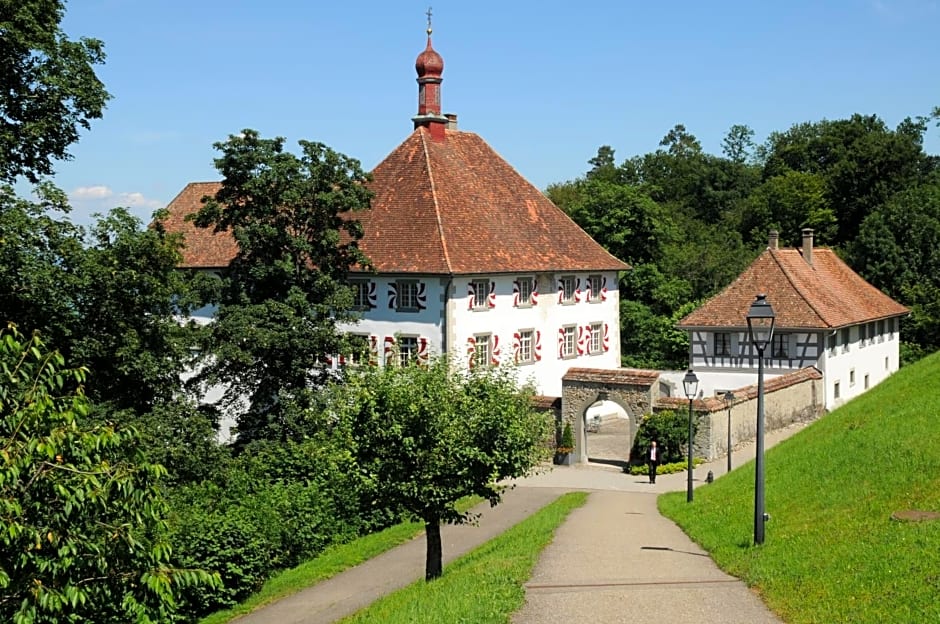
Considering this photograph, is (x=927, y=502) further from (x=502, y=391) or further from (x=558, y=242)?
(x=558, y=242)

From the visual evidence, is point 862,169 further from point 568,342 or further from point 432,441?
point 432,441

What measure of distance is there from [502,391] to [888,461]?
21.2 ft

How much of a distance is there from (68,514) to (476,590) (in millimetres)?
5780

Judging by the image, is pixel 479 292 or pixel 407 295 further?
pixel 479 292

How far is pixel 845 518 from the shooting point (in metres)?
16.0

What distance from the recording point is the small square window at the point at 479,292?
125 feet

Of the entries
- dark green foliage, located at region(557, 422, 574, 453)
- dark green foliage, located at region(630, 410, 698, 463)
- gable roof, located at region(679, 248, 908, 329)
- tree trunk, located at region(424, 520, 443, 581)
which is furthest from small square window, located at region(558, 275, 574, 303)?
tree trunk, located at region(424, 520, 443, 581)

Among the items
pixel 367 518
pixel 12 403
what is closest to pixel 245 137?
pixel 367 518

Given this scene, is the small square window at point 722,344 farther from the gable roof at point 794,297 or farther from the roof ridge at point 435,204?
the roof ridge at point 435,204

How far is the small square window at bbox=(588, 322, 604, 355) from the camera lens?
143 ft

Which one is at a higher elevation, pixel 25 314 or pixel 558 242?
pixel 558 242

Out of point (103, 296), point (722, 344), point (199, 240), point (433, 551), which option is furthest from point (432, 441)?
point (199, 240)

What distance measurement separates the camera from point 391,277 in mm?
37875

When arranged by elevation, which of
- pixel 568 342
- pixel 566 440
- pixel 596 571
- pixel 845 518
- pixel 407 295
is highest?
pixel 407 295
